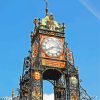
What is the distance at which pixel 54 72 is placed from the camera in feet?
119

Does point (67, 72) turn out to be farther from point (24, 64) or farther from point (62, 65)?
point (24, 64)

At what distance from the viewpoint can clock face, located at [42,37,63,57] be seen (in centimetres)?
3575

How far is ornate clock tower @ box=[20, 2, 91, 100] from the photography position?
34875mm

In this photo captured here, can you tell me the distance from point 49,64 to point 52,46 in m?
1.43

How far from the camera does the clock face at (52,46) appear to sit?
3575 centimetres

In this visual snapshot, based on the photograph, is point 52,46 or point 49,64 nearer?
point 49,64

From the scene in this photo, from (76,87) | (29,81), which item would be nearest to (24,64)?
(29,81)

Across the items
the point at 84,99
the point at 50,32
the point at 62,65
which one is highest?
the point at 50,32

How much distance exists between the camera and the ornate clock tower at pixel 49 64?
34875 mm

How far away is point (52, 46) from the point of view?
3597 cm

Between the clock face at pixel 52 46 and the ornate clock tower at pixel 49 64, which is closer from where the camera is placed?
the ornate clock tower at pixel 49 64

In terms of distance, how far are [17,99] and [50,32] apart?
17.4 feet

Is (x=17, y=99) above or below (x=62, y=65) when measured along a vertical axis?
below

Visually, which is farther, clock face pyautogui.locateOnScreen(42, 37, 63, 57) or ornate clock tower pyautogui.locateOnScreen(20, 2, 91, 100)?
clock face pyautogui.locateOnScreen(42, 37, 63, 57)
